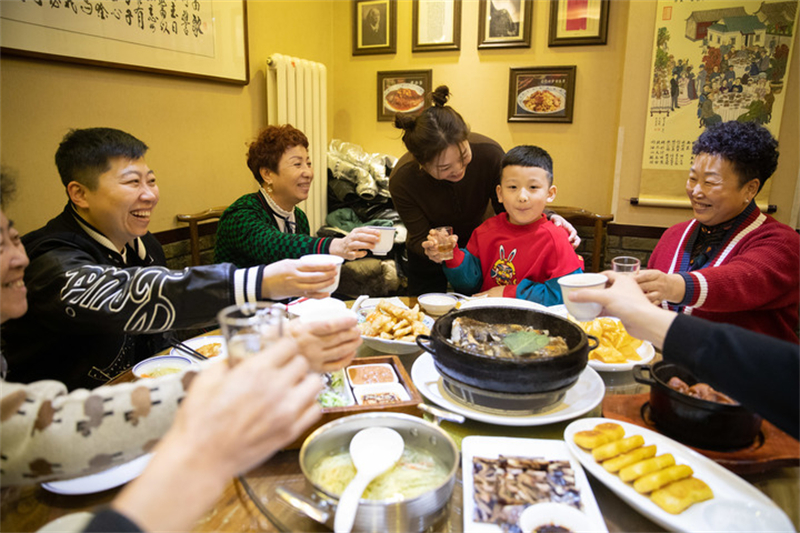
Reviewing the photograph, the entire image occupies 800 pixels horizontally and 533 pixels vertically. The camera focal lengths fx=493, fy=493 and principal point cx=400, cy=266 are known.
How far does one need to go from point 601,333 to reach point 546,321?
1.18 feet

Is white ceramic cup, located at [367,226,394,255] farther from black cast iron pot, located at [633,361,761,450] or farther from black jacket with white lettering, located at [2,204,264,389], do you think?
black cast iron pot, located at [633,361,761,450]

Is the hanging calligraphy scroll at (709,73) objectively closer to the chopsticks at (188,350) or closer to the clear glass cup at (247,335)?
the chopsticks at (188,350)

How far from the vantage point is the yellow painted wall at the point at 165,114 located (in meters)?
2.29

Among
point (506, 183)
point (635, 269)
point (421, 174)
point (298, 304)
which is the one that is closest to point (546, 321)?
point (635, 269)

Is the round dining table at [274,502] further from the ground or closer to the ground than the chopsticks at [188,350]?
closer to the ground

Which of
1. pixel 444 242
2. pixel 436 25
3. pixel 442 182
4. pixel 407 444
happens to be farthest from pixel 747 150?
pixel 436 25

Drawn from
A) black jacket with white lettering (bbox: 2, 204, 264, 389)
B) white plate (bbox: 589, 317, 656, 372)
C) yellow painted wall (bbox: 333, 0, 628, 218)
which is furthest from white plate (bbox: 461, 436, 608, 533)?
yellow painted wall (bbox: 333, 0, 628, 218)

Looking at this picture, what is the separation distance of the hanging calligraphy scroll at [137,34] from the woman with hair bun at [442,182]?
1.54 meters

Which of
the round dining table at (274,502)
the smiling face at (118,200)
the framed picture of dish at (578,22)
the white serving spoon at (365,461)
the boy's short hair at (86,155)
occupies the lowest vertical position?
the round dining table at (274,502)

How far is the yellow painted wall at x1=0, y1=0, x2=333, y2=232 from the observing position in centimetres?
229

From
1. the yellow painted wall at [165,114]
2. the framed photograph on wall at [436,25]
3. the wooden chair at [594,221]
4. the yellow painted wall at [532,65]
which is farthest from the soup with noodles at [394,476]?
the framed photograph on wall at [436,25]

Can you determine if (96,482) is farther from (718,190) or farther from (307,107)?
(307,107)

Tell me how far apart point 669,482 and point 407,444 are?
1.61 feet

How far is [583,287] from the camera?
3.95 feet
